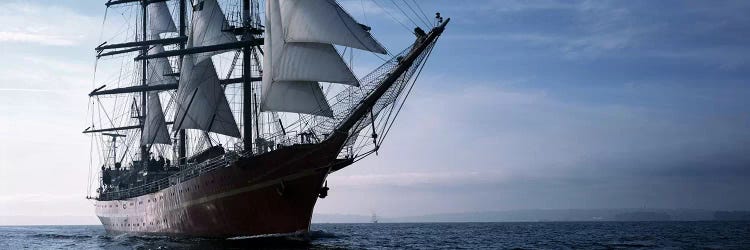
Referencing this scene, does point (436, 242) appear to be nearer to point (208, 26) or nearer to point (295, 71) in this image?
point (295, 71)

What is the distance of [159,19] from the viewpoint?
83125 millimetres

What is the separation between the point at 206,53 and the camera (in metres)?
58.4

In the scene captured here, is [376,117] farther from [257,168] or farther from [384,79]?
[257,168]

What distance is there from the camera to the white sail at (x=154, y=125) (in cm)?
7888

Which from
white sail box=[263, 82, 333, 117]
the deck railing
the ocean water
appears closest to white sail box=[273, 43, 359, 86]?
white sail box=[263, 82, 333, 117]

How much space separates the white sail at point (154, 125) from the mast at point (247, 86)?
2856cm

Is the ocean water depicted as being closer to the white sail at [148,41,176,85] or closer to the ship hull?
the ship hull

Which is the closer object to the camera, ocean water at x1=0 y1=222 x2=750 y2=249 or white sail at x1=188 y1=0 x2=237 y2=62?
ocean water at x1=0 y1=222 x2=750 y2=249

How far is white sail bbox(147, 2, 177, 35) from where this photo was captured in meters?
82.8

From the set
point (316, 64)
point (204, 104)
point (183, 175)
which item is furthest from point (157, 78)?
point (316, 64)

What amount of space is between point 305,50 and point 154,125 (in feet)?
132

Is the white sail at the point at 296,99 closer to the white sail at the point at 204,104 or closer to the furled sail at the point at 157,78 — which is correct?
the white sail at the point at 204,104

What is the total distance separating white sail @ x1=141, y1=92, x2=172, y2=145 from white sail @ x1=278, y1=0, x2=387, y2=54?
122ft

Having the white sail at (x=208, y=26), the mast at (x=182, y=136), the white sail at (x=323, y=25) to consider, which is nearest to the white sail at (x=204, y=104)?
the white sail at (x=208, y=26)
